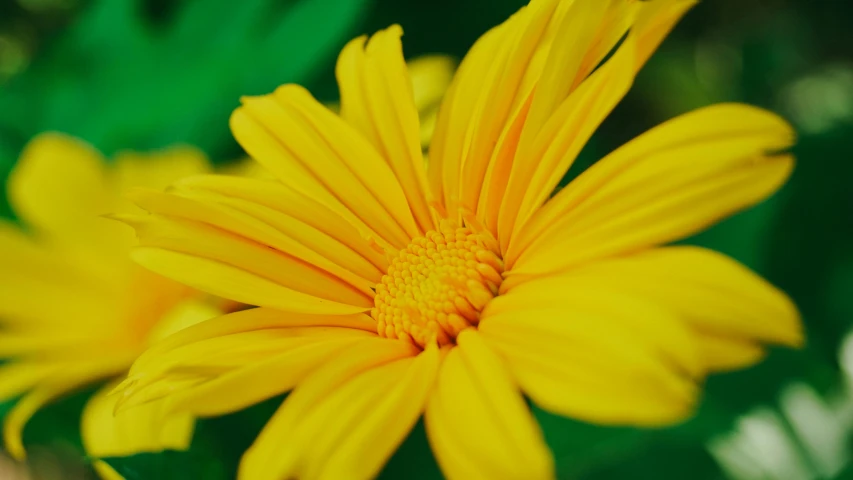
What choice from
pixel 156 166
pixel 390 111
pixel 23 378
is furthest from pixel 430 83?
pixel 23 378

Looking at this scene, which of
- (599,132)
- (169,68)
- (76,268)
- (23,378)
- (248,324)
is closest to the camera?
(248,324)

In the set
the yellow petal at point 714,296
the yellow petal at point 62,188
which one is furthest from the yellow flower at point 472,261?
the yellow petal at point 62,188

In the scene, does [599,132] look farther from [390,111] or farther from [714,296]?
[714,296]

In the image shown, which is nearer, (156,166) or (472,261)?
(472,261)

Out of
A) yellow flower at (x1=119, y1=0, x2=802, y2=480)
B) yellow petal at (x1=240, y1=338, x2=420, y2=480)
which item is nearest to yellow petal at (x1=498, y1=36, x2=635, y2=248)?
yellow flower at (x1=119, y1=0, x2=802, y2=480)

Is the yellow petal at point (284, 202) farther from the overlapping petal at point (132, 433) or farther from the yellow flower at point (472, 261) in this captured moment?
the overlapping petal at point (132, 433)

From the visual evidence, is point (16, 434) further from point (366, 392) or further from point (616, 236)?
point (616, 236)

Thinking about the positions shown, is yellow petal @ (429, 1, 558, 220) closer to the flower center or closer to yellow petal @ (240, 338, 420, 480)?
the flower center

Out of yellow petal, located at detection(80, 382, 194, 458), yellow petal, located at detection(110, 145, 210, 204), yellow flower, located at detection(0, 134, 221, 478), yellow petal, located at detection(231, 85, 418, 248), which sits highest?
yellow petal, located at detection(231, 85, 418, 248)
